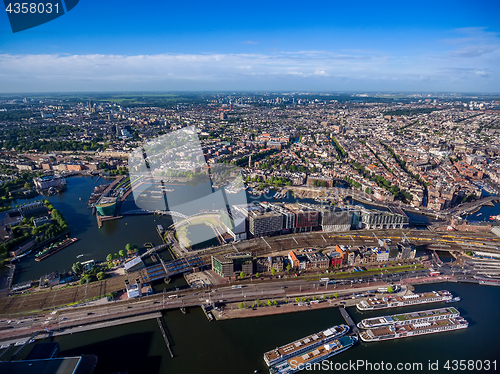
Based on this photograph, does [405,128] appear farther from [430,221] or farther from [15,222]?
[15,222]

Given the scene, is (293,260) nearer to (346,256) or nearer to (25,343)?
(346,256)

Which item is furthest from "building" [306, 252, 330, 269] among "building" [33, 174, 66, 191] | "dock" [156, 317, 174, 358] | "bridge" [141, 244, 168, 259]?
"building" [33, 174, 66, 191]

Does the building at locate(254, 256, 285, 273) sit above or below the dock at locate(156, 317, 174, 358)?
above

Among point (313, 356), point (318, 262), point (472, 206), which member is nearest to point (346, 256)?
point (318, 262)

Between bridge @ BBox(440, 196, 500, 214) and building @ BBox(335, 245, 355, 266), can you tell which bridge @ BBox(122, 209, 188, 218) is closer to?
building @ BBox(335, 245, 355, 266)

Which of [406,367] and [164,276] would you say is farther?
[164,276]

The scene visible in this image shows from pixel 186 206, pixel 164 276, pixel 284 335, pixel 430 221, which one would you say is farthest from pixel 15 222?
pixel 430 221
